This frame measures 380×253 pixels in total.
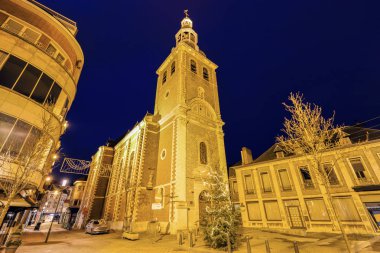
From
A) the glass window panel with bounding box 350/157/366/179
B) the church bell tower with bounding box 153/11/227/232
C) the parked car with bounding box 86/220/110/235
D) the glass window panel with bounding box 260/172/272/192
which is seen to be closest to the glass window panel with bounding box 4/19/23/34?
the church bell tower with bounding box 153/11/227/232

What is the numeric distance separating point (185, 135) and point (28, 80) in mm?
13420

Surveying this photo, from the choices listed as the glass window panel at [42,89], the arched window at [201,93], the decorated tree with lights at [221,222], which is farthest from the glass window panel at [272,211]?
the glass window panel at [42,89]

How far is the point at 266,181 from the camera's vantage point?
72.8 feet

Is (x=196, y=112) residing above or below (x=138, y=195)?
above

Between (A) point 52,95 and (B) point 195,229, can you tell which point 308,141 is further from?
(A) point 52,95

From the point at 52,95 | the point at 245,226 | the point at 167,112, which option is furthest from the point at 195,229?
the point at 52,95

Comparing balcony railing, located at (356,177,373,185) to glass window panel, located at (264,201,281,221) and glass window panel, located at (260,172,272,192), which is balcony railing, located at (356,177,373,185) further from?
glass window panel, located at (260,172,272,192)

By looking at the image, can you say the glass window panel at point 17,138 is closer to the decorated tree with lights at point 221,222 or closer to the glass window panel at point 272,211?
the decorated tree with lights at point 221,222

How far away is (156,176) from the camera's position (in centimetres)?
2084

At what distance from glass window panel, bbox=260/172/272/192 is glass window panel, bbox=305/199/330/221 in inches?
158

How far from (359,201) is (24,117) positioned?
1059 inches

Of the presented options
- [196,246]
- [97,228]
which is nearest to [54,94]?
[97,228]

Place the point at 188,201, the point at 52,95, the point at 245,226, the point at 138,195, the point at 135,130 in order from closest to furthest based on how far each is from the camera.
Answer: the point at 52,95 < the point at 188,201 < the point at 138,195 < the point at 245,226 < the point at 135,130

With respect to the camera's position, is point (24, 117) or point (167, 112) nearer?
point (24, 117)
